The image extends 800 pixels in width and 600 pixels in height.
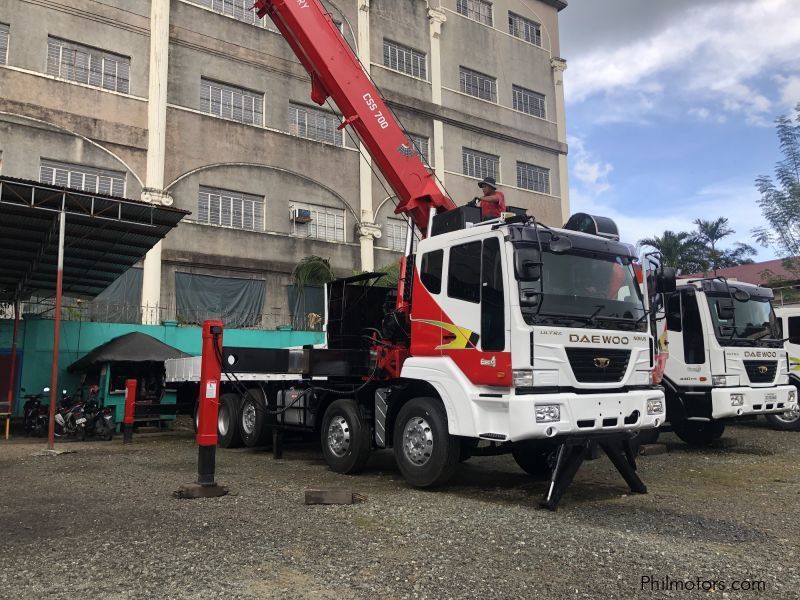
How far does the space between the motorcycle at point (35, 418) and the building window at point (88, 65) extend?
37.3ft

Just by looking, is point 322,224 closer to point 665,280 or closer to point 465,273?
point 465,273

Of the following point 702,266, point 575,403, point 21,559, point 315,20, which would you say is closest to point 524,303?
point 575,403

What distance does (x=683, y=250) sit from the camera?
44.9 metres

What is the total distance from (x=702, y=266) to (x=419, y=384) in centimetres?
4094

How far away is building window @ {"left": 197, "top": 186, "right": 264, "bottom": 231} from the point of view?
23188 mm

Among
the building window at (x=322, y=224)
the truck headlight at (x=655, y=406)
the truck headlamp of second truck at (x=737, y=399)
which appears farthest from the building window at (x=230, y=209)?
the truck headlight at (x=655, y=406)

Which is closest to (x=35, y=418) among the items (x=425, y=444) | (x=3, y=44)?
(x=425, y=444)

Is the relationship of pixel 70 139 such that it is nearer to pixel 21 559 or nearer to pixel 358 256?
pixel 358 256

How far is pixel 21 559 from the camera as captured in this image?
492 cm

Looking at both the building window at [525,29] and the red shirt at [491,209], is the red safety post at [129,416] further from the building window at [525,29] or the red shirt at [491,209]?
the building window at [525,29]

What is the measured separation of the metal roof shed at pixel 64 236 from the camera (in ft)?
40.0

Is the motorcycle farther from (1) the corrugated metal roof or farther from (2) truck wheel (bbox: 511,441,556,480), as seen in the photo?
(2) truck wheel (bbox: 511,441,556,480)

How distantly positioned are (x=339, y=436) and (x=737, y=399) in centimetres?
627

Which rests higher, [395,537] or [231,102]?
[231,102]
